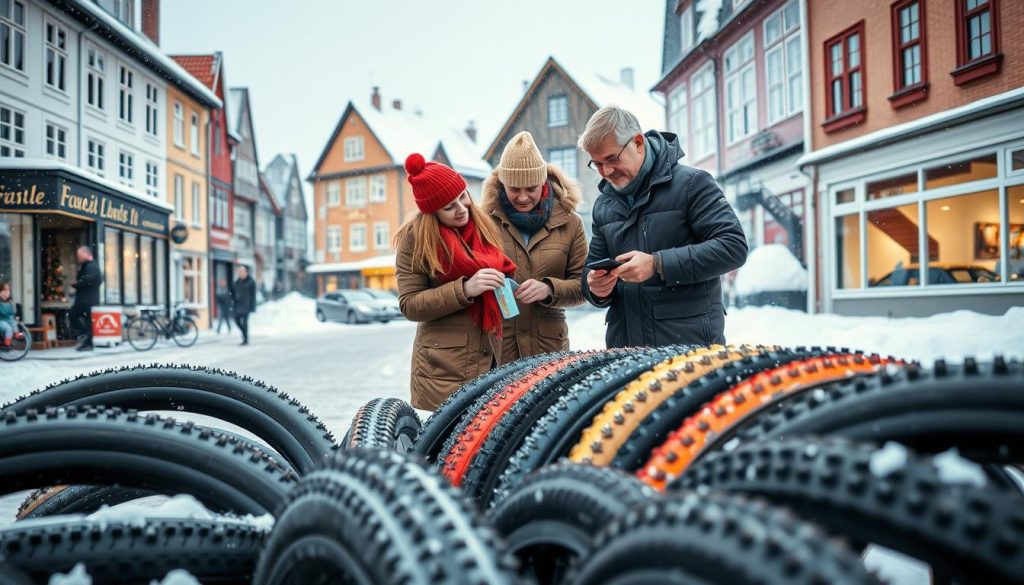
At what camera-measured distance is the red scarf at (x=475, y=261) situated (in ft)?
8.32

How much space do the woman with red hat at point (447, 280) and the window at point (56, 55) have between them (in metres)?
11.3

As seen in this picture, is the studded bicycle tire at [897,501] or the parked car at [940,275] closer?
the studded bicycle tire at [897,501]

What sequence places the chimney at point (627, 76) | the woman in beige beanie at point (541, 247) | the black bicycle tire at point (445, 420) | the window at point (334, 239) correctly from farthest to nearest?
the window at point (334, 239), the chimney at point (627, 76), the woman in beige beanie at point (541, 247), the black bicycle tire at point (445, 420)

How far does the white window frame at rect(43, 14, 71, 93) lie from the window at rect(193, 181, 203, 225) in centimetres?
952

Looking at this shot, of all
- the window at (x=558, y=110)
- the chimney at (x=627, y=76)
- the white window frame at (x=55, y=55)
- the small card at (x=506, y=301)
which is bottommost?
the small card at (x=506, y=301)

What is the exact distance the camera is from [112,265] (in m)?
13.2

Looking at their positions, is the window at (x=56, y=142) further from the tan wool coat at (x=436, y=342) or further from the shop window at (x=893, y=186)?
the shop window at (x=893, y=186)

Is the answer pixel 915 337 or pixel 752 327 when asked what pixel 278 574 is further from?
pixel 752 327

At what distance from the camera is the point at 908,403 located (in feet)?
2.40

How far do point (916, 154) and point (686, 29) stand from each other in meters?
8.70

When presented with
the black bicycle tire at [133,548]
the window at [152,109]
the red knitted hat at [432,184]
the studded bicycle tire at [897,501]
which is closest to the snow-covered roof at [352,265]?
the window at [152,109]

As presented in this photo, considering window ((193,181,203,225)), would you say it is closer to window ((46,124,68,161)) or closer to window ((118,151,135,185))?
window ((118,151,135,185))

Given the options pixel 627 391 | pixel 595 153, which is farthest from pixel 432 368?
pixel 627 391

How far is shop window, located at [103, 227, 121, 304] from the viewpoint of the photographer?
38.3 ft
